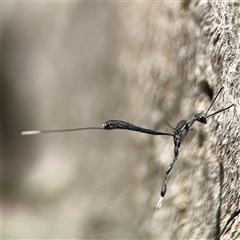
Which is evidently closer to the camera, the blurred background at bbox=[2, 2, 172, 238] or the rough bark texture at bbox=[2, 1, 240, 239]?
the rough bark texture at bbox=[2, 1, 240, 239]

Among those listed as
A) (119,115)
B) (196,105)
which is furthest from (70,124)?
(196,105)

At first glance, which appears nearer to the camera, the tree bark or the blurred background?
the tree bark

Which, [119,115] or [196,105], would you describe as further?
[119,115]

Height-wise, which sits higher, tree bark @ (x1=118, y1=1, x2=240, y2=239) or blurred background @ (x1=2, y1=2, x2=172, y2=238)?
blurred background @ (x1=2, y1=2, x2=172, y2=238)

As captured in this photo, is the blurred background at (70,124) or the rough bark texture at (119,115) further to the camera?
the blurred background at (70,124)

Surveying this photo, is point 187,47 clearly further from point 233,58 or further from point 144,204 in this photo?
point 144,204

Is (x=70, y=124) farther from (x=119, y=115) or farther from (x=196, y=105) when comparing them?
(x=196, y=105)

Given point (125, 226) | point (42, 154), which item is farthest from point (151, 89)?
point (42, 154)
